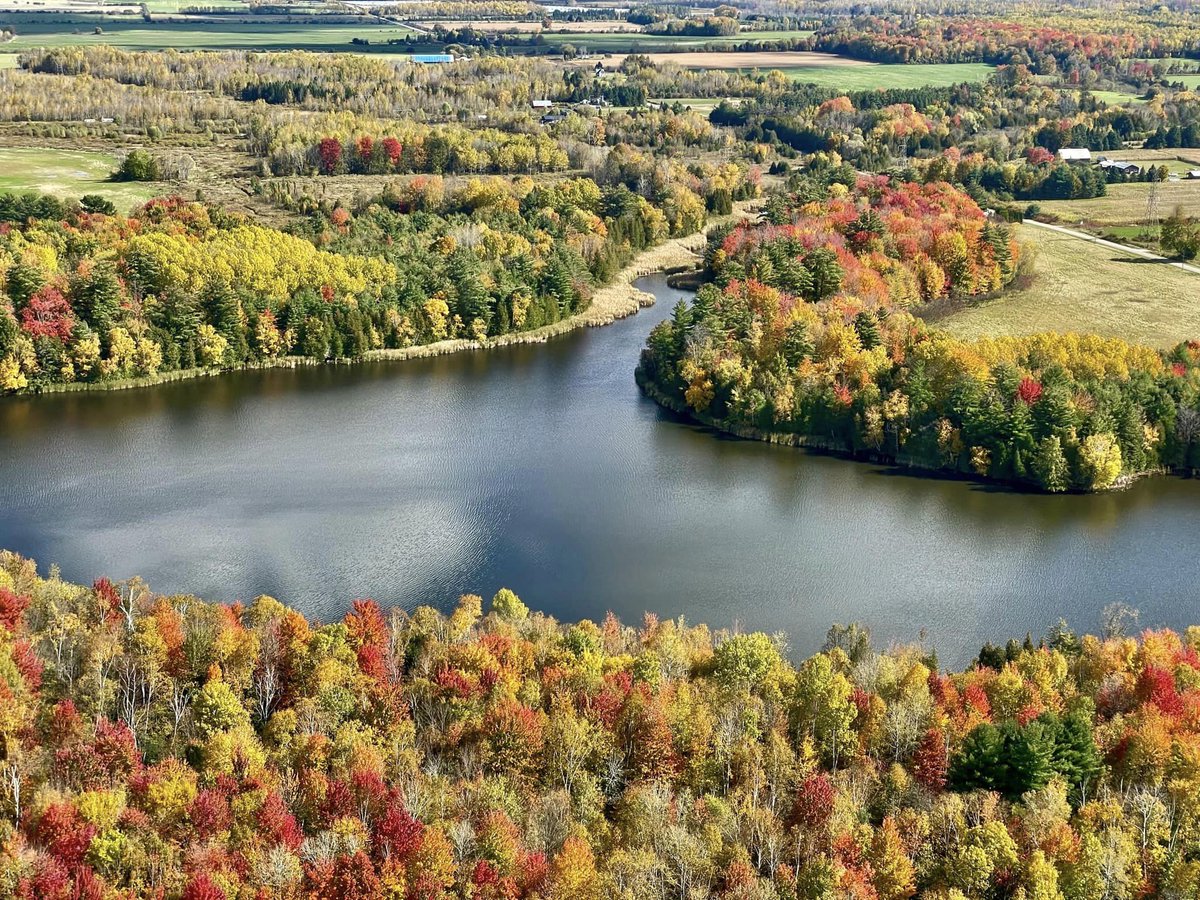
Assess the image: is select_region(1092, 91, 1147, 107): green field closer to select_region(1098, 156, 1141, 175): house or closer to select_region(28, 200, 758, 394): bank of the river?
select_region(1098, 156, 1141, 175): house

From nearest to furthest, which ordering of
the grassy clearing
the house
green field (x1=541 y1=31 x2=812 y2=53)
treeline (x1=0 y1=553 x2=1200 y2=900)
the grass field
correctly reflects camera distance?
treeline (x1=0 y1=553 x2=1200 y2=900) < the grass field < the grassy clearing < the house < green field (x1=541 y1=31 x2=812 y2=53)

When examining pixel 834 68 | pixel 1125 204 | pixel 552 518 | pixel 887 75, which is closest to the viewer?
pixel 552 518

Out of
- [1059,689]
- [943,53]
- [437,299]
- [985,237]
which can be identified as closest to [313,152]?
[437,299]

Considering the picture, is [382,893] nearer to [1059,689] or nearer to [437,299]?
[1059,689]

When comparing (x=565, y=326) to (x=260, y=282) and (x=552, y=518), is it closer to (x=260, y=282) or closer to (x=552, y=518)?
(x=260, y=282)

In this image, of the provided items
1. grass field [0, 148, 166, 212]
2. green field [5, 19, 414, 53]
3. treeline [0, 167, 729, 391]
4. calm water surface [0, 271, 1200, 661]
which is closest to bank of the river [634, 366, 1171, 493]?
calm water surface [0, 271, 1200, 661]

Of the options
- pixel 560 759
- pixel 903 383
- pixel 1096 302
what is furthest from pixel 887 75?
pixel 560 759

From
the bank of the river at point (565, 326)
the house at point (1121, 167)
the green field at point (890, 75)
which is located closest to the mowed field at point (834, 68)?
the green field at point (890, 75)
